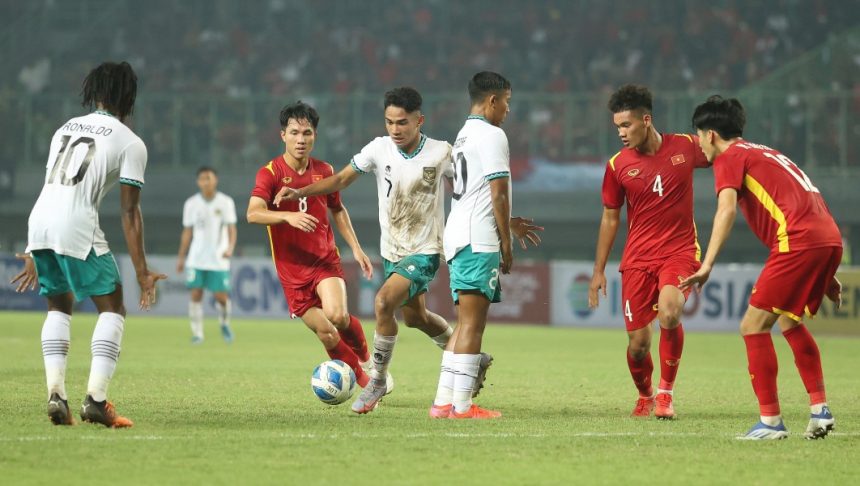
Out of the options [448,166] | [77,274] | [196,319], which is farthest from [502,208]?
[196,319]

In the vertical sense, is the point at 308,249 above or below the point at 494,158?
below

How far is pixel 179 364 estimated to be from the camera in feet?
42.0

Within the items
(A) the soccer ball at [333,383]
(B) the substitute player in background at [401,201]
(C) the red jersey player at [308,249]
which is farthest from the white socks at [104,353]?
(C) the red jersey player at [308,249]

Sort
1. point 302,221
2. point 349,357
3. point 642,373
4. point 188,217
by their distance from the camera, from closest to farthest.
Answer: point 302,221, point 642,373, point 349,357, point 188,217

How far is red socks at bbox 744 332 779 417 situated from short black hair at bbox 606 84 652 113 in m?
2.08

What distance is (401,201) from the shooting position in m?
8.57

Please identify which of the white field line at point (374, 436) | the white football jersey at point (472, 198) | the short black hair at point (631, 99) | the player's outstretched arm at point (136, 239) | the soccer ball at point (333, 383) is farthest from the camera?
the short black hair at point (631, 99)

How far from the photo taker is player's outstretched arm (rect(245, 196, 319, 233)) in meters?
8.16

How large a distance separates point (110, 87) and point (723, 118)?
3.62 m

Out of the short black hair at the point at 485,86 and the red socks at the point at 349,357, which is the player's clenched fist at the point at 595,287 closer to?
the short black hair at the point at 485,86

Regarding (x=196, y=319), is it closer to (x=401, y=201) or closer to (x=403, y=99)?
(x=401, y=201)

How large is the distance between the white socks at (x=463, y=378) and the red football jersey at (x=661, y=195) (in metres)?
1.42

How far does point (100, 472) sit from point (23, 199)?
22.9 meters

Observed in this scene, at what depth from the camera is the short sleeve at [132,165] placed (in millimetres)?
7023
